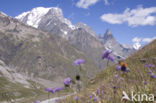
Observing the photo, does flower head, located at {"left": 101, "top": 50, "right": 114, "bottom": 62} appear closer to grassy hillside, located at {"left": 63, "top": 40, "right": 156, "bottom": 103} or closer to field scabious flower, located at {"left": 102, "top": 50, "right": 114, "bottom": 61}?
field scabious flower, located at {"left": 102, "top": 50, "right": 114, "bottom": 61}

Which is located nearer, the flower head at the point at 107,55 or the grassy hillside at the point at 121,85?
the flower head at the point at 107,55

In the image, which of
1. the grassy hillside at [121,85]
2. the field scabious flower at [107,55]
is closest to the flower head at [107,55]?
the field scabious flower at [107,55]

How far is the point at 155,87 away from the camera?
3.85 m

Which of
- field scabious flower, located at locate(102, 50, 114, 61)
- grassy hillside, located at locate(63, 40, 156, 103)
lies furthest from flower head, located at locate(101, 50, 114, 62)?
grassy hillside, located at locate(63, 40, 156, 103)

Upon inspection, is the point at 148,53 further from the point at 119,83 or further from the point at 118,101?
the point at 118,101

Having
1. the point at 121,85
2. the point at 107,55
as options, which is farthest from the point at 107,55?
the point at 121,85

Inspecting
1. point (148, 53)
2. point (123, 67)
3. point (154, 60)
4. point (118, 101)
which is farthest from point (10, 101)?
point (148, 53)

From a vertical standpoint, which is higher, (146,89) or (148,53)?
(148,53)

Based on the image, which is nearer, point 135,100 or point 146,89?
point 135,100

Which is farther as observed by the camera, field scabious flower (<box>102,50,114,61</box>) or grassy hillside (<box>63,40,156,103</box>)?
grassy hillside (<box>63,40,156,103</box>)

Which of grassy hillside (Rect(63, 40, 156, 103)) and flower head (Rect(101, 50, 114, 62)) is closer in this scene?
flower head (Rect(101, 50, 114, 62))

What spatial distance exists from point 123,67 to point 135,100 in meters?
0.56

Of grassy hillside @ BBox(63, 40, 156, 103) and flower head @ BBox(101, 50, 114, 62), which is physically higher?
flower head @ BBox(101, 50, 114, 62)

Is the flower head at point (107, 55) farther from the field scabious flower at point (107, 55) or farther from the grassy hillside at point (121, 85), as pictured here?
the grassy hillside at point (121, 85)
